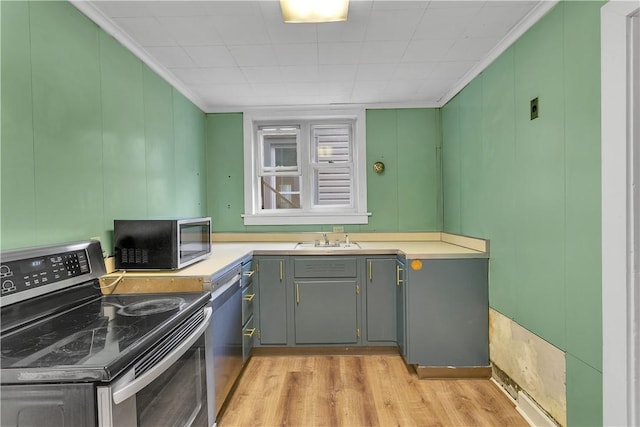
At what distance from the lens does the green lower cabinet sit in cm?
238

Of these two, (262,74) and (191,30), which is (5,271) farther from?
(262,74)

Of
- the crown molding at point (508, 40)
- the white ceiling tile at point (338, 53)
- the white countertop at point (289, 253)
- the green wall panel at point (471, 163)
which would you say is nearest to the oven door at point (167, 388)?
→ the white countertop at point (289, 253)

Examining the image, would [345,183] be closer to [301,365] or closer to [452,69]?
[452,69]

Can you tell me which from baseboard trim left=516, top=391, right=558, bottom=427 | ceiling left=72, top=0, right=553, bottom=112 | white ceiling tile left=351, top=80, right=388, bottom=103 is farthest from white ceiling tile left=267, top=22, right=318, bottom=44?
baseboard trim left=516, top=391, right=558, bottom=427

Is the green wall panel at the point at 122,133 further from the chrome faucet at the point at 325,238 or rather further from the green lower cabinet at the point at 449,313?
the green lower cabinet at the point at 449,313

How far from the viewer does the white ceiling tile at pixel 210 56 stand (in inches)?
82.9

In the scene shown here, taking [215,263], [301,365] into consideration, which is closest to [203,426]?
[215,263]

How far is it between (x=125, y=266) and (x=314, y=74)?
1858mm

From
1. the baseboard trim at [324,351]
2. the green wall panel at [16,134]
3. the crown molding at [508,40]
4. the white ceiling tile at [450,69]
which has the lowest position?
the baseboard trim at [324,351]

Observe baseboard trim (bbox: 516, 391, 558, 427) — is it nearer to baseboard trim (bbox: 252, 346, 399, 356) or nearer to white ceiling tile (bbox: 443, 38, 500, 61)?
baseboard trim (bbox: 252, 346, 399, 356)

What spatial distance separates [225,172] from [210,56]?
140cm

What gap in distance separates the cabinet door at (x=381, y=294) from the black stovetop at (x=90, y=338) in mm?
1555

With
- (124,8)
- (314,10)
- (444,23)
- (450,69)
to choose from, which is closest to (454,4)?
(444,23)

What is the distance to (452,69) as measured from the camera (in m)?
2.50
